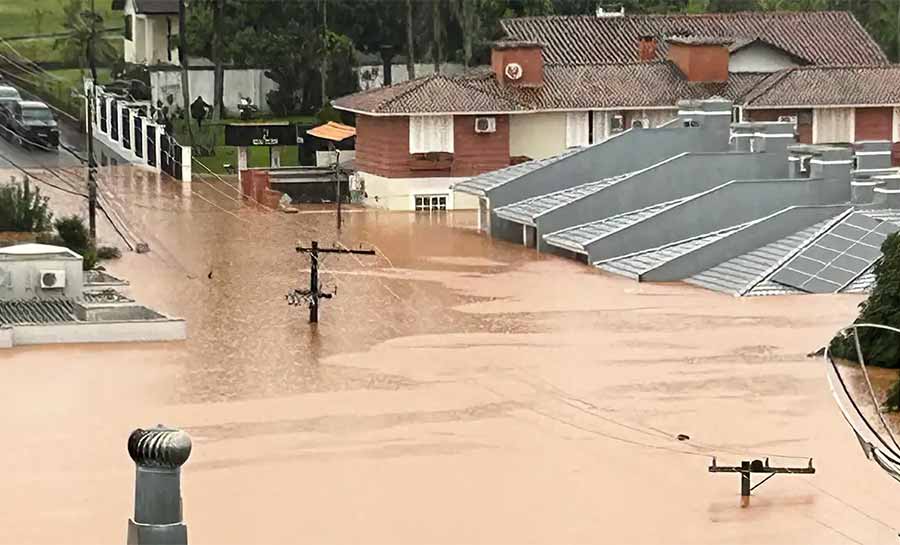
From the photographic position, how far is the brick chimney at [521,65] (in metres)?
47.6

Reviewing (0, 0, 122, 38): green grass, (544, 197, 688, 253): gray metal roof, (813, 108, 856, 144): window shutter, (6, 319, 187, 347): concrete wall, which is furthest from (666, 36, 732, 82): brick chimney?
(0, 0, 122, 38): green grass

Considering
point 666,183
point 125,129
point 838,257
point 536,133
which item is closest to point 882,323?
point 838,257

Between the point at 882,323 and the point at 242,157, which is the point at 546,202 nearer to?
the point at 242,157

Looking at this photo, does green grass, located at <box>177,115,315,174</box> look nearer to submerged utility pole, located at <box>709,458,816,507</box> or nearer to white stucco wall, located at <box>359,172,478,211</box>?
white stucco wall, located at <box>359,172,478,211</box>

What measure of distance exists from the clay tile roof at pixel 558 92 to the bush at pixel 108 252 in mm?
8027

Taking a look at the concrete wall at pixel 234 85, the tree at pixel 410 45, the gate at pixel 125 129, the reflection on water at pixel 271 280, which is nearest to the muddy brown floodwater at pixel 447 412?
the reflection on water at pixel 271 280

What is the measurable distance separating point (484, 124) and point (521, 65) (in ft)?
6.41

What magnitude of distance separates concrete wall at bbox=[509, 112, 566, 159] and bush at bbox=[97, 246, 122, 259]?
10.3 m

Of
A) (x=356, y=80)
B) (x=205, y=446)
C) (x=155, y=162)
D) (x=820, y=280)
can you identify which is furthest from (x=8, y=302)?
(x=356, y=80)

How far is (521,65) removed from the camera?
157 ft

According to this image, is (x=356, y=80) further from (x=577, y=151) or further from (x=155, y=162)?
(x=577, y=151)

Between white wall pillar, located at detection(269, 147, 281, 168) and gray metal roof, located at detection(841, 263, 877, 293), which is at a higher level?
white wall pillar, located at detection(269, 147, 281, 168)

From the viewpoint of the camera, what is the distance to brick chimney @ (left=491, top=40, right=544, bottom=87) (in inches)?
1875

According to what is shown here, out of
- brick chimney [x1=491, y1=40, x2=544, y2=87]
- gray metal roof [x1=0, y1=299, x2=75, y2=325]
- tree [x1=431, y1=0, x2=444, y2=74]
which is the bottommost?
gray metal roof [x1=0, y1=299, x2=75, y2=325]
